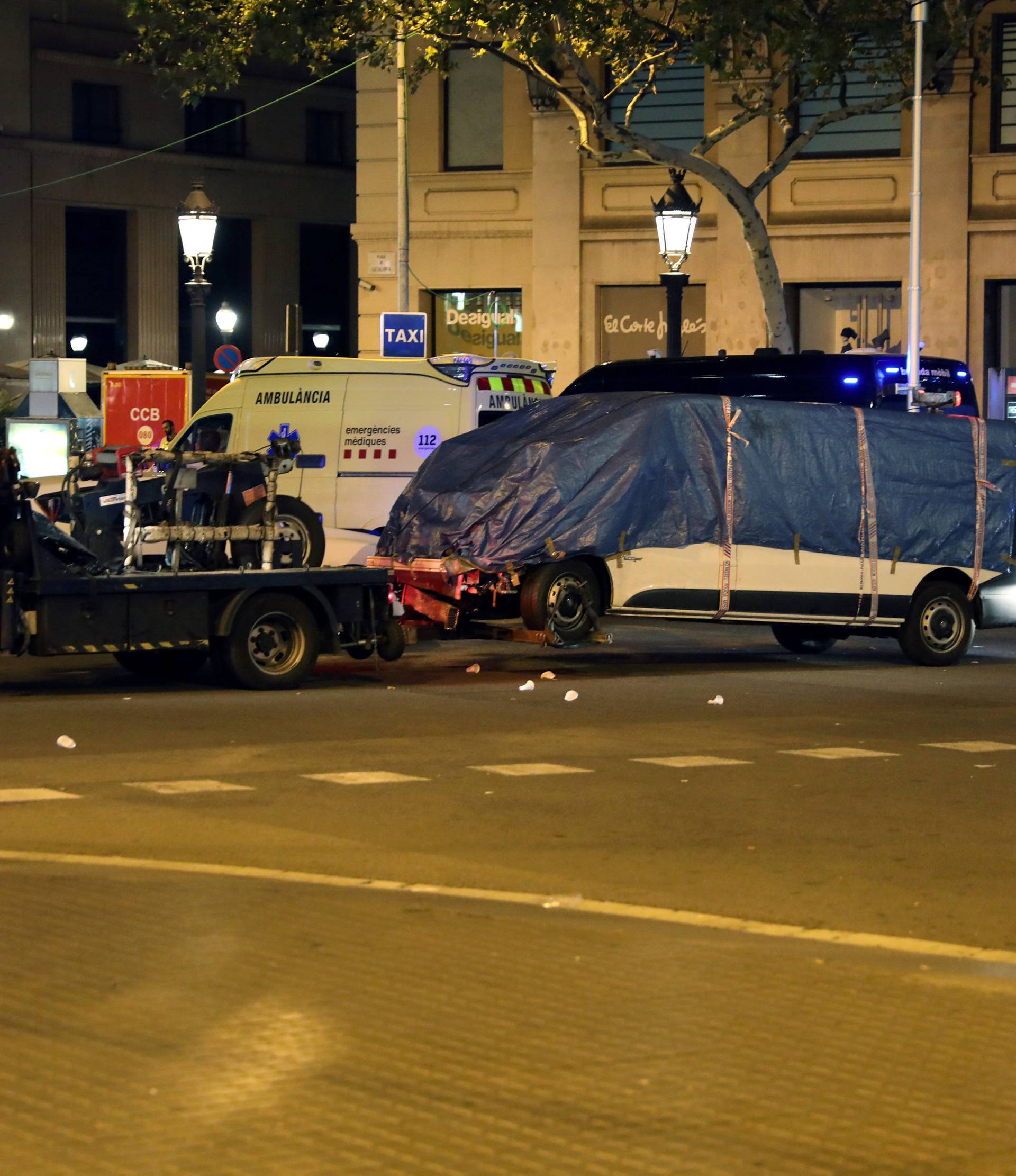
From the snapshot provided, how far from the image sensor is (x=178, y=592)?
588 inches

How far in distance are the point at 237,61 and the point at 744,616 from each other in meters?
14.1

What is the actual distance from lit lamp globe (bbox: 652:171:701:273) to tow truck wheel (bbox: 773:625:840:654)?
747 centimetres

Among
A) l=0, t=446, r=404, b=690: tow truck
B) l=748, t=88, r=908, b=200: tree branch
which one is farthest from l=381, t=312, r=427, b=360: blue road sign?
l=0, t=446, r=404, b=690: tow truck

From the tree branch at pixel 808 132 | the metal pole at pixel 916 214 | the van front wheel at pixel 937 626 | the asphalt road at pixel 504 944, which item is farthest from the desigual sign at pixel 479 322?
the asphalt road at pixel 504 944

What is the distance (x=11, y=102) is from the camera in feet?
177

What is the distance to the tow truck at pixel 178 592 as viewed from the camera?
1451 cm

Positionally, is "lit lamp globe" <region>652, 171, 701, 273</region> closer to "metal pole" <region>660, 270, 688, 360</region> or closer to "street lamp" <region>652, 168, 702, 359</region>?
"street lamp" <region>652, 168, 702, 359</region>

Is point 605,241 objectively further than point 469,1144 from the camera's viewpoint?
Yes

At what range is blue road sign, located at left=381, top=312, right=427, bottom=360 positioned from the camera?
27656 mm

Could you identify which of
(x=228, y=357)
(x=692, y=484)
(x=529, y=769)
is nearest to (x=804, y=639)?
(x=692, y=484)

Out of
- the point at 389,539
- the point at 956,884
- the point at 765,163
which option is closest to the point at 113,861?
the point at 956,884

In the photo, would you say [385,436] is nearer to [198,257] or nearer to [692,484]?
[692,484]

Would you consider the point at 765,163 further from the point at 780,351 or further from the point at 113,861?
the point at 113,861

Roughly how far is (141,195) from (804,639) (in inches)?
1617
